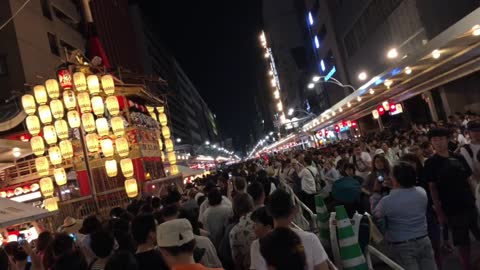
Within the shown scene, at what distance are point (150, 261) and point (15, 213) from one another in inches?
375

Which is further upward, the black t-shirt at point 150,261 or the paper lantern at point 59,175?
the paper lantern at point 59,175

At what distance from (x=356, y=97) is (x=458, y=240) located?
2090 cm

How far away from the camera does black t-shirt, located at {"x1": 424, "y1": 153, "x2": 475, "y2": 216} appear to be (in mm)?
5656

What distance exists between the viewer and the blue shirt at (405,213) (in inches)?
191

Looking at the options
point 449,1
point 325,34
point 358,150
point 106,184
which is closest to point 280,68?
point 325,34

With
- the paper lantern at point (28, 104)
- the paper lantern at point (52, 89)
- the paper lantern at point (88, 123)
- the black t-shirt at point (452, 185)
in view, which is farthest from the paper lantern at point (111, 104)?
the black t-shirt at point (452, 185)

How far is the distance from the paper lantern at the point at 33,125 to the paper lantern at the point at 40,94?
2.20ft

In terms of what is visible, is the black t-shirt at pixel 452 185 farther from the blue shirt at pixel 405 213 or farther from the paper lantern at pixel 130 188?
the paper lantern at pixel 130 188

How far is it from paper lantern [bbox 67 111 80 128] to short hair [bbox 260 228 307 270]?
52.8ft

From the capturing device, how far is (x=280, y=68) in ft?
347

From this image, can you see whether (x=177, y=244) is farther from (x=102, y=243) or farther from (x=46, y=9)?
(x=46, y=9)

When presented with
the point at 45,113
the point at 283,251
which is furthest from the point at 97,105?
the point at 283,251

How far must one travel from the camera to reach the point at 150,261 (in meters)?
4.24

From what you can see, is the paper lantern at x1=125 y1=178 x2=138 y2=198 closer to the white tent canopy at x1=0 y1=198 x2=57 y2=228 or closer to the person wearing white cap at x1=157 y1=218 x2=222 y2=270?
the white tent canopy at x1=0 y1=198 x2=57 y2=228
